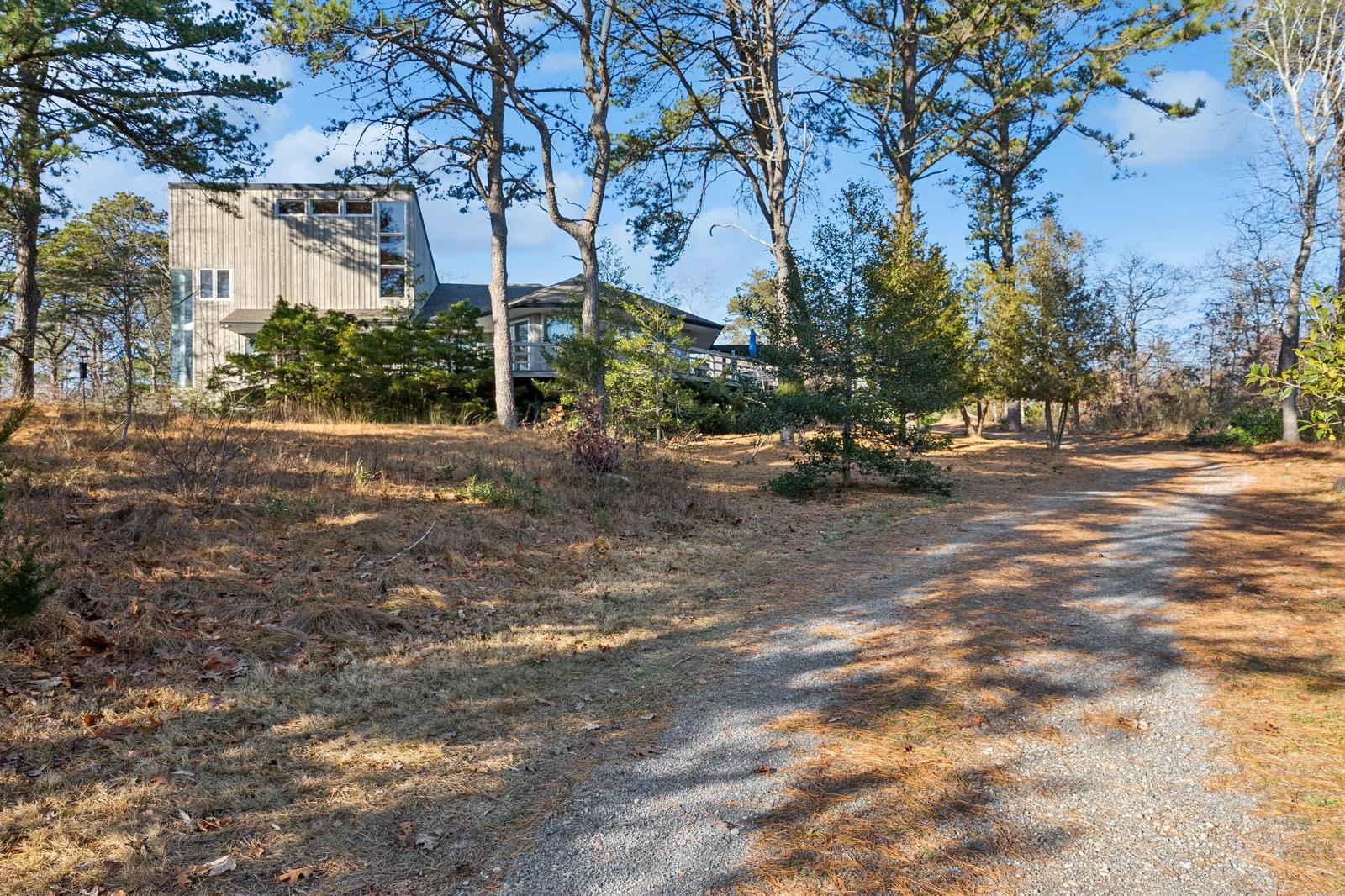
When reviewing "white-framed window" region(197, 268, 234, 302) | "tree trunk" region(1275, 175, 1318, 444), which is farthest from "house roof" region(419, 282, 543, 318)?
"tree trunk" region(1275, 175, 1318, 444)

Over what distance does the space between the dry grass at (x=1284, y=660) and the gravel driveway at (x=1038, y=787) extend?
0.49 feet

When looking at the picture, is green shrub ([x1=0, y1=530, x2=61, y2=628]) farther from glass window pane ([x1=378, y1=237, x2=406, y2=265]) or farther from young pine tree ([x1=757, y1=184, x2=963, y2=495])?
glass window pane ([x1=378, y1=237, x2=406, y2=265])

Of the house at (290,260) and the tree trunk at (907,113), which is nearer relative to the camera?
the tree trunk at (907,113)

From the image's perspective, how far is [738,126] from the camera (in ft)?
70.6

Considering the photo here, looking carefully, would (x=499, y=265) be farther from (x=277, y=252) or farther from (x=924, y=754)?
(x=924, y=754)

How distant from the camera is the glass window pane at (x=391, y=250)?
90.1 feet

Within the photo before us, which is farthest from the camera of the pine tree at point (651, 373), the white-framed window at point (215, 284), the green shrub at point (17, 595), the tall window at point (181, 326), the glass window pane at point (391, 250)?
the glass window pane at point (391, 250)

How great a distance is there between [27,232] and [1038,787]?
16.9 m

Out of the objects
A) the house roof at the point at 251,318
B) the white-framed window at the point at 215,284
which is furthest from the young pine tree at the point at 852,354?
the white-framed window at the point at 215,284

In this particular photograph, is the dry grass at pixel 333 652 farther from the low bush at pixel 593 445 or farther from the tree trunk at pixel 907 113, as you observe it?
the tree trunk at pixel 907 113

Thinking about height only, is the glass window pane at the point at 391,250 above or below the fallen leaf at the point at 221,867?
above

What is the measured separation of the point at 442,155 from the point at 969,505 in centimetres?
1412

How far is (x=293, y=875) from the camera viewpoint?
302 cm

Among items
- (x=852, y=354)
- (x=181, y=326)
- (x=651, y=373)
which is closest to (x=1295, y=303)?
(x=852, y=354)
